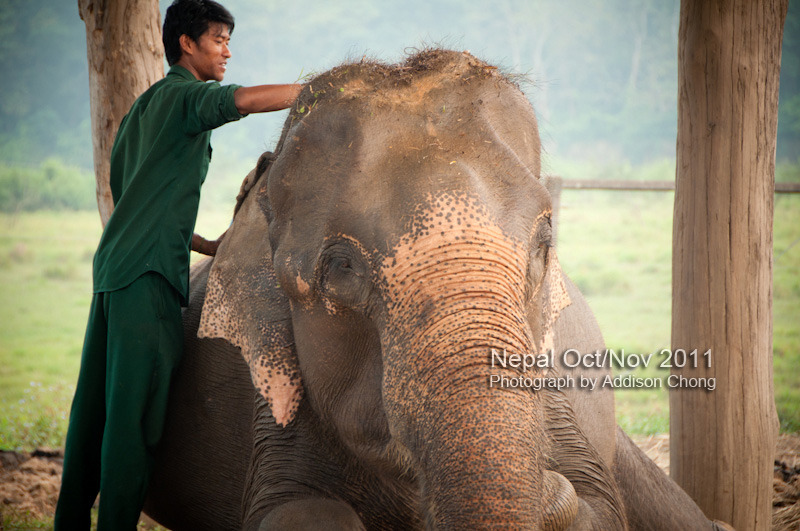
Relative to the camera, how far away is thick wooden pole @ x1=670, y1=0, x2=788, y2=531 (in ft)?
11.4

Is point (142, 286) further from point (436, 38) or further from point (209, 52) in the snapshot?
point (436, 38)

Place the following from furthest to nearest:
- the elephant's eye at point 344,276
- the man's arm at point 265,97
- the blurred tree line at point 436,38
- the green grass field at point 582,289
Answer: the blurred tree line at point 436,38
the green grass field at point 582,289
the man's arm at point 265,97
the elephant's eye at point 344,276

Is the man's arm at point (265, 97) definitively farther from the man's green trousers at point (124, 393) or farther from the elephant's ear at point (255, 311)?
the man's green trousers at point (124, 393)

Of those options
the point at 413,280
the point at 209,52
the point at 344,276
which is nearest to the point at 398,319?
the point at 413,280

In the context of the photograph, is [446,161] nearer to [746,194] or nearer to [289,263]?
[289,263]

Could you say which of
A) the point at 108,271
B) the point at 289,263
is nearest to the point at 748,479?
the point at 289,263

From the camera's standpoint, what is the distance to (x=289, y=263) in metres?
2.10

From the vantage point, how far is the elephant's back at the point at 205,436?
2.81 m

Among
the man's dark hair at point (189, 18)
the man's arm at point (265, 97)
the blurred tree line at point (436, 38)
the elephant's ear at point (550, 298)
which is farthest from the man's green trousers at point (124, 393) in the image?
the blurred tree line at point (436, 38)

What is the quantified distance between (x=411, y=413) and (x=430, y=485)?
0.16m

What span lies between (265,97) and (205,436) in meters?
1.33

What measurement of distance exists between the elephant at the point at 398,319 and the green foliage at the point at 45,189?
16.1 metres

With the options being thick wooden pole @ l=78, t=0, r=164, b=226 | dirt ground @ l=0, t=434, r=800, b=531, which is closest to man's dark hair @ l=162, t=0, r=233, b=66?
thick wooden pole @ l=78, t=0, r=164, b=226

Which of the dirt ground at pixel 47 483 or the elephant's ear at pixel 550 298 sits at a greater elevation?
the elephant's ear at pixel 550 298
